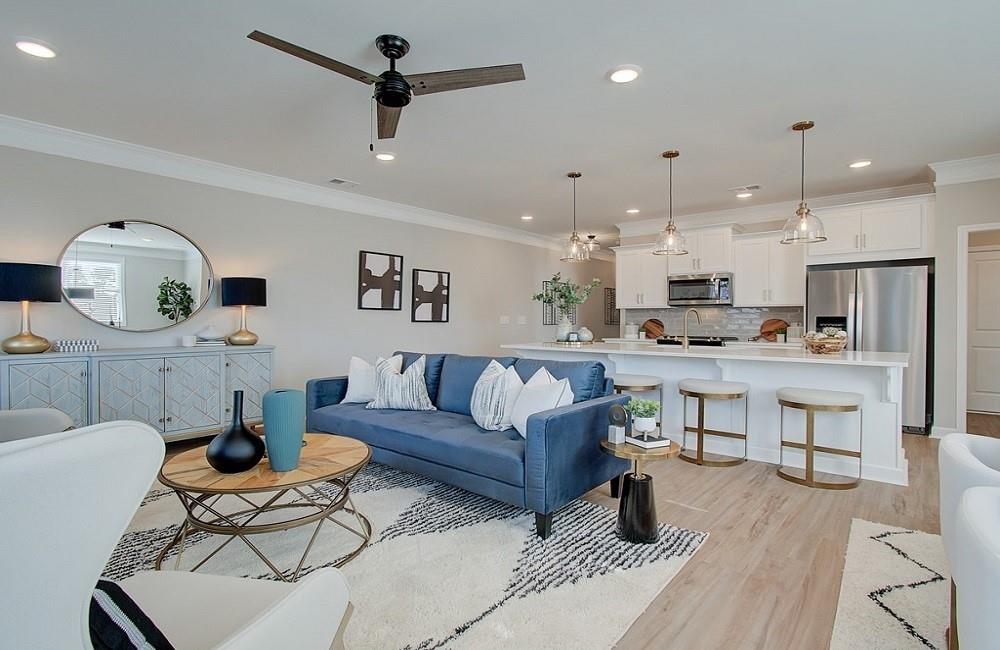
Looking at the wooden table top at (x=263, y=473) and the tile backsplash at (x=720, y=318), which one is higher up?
the tile backsplash at (x=720, y=318)

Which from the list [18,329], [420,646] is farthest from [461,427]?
[18,329]

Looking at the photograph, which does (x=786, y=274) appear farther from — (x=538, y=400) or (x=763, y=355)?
(x=538, y=400)

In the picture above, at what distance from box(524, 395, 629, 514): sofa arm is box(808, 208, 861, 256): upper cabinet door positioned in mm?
3886

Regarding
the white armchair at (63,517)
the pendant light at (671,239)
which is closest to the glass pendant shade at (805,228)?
A: the pendant light at (671,239)

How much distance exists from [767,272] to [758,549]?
4.23m

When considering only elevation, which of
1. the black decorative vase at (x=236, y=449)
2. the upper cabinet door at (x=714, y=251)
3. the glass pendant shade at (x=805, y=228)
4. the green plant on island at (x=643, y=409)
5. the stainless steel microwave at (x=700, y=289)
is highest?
the upper cabinet door at (x=714, y=251)

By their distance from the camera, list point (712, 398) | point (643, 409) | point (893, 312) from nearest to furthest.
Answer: point (643, 409), point (712, 398), point (893, 312)

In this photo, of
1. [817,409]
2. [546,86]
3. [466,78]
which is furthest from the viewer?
[817,409]

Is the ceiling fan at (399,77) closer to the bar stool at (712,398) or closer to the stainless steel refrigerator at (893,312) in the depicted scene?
the bar stool at (712,398)

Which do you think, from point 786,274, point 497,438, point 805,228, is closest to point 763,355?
point 805,228

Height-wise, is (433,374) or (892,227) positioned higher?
(892,227)

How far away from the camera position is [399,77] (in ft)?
8.03

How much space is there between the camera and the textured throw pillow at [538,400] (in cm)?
281

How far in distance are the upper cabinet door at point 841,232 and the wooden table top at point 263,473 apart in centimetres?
519
